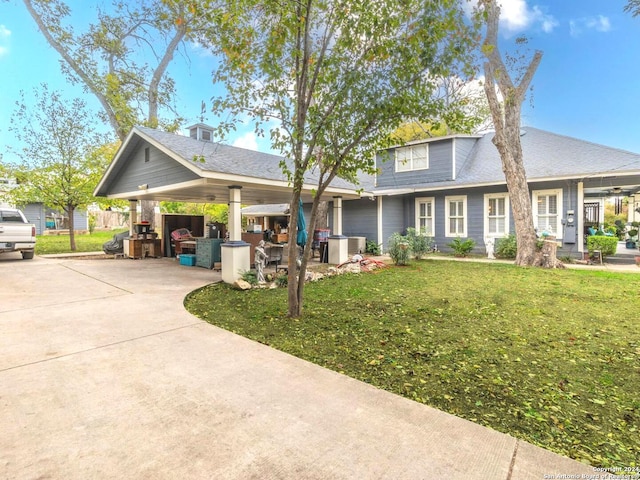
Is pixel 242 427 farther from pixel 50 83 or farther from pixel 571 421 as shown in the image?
pixel 50 83

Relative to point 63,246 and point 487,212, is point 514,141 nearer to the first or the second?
point 487,212

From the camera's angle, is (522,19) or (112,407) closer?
(112,407)

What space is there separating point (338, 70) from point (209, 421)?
165 inches

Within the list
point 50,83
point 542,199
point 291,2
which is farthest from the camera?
point 50,83

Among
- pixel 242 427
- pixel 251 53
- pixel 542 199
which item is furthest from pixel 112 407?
pixel 542 199

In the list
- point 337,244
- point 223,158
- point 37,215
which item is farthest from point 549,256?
point 37,215

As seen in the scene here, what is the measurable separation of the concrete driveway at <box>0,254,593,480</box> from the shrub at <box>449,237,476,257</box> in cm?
1108

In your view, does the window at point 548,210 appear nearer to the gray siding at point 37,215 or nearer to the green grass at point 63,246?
the green grass at point 63,246

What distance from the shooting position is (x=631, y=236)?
16.6m

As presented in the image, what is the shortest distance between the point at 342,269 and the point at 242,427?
7195mm

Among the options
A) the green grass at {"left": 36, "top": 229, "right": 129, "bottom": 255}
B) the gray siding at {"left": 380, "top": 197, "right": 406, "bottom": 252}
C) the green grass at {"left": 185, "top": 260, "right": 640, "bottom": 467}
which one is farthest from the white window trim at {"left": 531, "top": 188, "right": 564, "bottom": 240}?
the green grass at {"left": 36, "top": 229, "right": 129, "bottom": 255}

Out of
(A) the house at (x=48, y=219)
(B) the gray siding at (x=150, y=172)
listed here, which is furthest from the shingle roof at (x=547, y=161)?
(A) the house at (x=48, y=219)

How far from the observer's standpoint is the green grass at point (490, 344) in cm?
234

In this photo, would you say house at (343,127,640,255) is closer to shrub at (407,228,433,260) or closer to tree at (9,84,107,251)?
shrub at (407,228,433,260)
